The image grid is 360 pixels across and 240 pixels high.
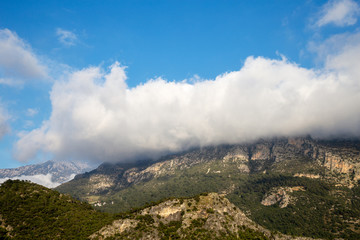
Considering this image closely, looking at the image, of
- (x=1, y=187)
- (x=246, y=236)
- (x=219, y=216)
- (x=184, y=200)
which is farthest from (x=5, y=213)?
(x=246, y=236)

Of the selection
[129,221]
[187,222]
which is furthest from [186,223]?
[129,221]

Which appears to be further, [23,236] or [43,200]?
[43,200]

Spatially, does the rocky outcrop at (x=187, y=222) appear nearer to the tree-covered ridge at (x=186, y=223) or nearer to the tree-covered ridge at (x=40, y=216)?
the tree-covered ridge at (x=186, y=223)

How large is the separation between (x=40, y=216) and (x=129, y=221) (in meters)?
51.3

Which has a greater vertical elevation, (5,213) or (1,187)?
(1,187)

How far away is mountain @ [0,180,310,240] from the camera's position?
10869cm

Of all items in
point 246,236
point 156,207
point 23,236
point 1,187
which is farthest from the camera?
point 1,187

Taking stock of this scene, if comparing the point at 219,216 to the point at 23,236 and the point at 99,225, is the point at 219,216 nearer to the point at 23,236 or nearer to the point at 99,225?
the point at 99,225

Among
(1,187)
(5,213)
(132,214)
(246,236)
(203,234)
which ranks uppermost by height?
(1,187)

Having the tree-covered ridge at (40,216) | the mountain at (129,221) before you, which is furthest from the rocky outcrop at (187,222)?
the tree-covered ridge at (40,216)

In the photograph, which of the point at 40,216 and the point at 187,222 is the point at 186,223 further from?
the point at 40,216

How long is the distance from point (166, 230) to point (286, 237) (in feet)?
247

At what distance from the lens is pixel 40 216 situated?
119 metres

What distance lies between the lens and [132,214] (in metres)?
127
